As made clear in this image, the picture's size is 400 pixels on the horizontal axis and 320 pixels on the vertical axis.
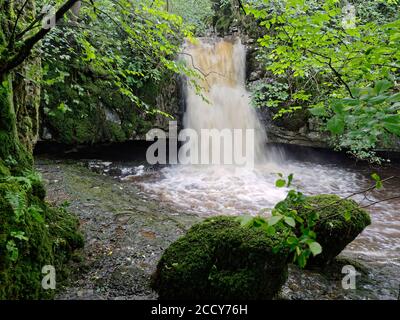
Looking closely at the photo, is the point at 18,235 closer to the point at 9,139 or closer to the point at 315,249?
the point at 9,139

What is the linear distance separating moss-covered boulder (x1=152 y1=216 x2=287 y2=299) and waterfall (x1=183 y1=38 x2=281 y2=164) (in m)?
8.88

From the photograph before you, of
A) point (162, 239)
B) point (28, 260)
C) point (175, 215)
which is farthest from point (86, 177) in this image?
point (28, 260)

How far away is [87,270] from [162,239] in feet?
4.17

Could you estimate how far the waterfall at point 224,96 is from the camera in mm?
11641

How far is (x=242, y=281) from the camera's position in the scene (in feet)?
9.09

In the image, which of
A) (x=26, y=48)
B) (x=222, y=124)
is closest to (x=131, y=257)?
(x=26, y=48)

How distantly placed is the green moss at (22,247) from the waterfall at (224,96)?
8874mm

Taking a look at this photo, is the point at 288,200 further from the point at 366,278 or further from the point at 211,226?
the point at 366,278

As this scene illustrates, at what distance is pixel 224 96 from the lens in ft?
38.8

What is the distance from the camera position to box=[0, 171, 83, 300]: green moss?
7.66 feet

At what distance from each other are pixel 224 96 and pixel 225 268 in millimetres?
9667

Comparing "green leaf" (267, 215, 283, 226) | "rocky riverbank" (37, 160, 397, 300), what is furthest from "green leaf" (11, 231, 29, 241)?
"green leaf" (267, 215, 283, 226)

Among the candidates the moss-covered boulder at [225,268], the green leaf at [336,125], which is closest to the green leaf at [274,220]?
the green leaf at [336,125]

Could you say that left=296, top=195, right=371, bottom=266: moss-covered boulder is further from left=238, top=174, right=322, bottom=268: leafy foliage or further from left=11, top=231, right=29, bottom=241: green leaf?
left=11, top=231, right=29, bottom=241: green leaf
